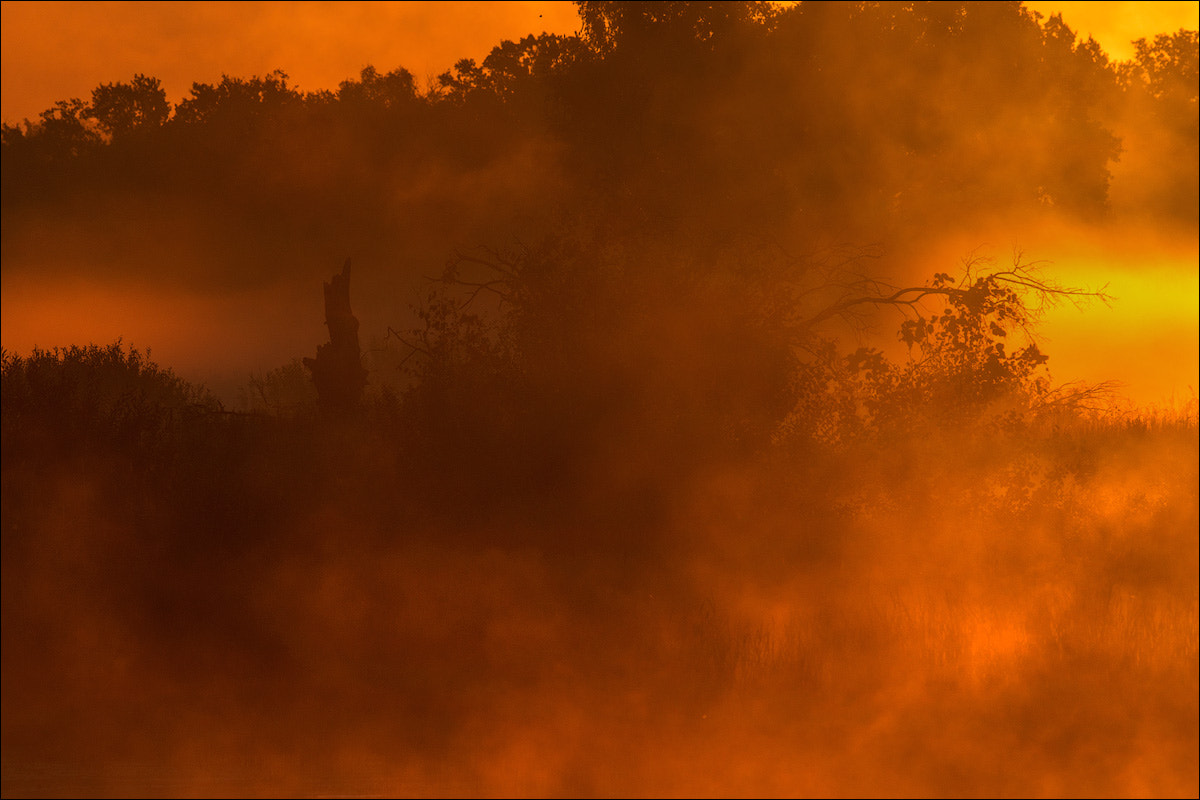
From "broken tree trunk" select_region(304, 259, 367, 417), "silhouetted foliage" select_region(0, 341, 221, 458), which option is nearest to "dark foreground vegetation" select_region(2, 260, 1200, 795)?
"silhouetted foliage" select_region(0, 341, 221, 458)

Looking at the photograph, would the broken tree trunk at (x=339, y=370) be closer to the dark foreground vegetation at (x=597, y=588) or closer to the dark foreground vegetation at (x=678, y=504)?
the dark foreground vegetation at (x=678, y=504)

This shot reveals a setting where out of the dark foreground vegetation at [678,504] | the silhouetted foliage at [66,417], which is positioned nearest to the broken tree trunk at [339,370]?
the dark foreground vegetation at [678,504]

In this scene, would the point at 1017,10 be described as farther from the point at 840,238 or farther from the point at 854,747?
the point at 854,747

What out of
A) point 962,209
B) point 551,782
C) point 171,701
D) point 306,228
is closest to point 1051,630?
point 551,782

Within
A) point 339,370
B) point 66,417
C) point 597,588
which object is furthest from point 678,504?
point 66,417

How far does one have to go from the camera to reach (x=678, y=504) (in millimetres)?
15969

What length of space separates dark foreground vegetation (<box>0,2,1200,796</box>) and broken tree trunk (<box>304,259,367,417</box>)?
104mm

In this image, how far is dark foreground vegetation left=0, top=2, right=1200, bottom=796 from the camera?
11.3m

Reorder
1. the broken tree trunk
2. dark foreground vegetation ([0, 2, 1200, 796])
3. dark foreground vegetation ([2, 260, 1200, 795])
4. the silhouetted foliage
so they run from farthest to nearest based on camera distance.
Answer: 1. the broken tree trunk
2. the silhouetted foliage
3. dark foreground vegetation ([0, 2, 1200, 796])
4. dark foreground vegetation ([2, 260, 1200, 795])

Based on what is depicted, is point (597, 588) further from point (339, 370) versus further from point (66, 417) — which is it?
point (339, 370)

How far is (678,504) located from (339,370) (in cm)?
688

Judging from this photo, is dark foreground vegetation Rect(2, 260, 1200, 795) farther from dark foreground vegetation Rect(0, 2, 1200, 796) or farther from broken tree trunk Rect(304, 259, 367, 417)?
broken tree trunk Rect(304, 259, 367, 417)

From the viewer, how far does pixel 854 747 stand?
11062 millimetres

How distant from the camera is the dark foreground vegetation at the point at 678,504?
36.9 feet
